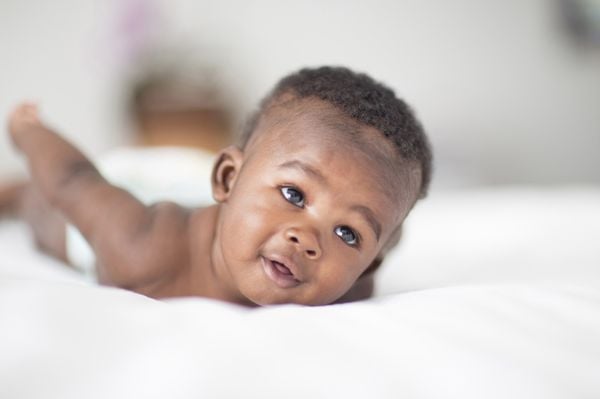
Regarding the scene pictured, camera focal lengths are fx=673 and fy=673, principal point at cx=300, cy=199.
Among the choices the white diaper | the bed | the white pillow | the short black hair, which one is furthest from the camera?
the white diaper

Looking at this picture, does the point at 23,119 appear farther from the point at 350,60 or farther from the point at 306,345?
the point at 350,60

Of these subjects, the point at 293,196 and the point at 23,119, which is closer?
the point at 293,196

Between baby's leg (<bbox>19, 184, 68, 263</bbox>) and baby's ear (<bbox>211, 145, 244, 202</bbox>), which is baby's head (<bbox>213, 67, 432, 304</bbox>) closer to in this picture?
baby's ear (<bbox>211, 145, 244, 202</bbox>)

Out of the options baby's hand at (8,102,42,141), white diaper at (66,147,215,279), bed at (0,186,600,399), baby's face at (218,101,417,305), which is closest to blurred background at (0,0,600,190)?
white diaper at (66,147,215,279)

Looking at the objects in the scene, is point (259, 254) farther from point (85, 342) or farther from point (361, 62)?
point (361, 62)

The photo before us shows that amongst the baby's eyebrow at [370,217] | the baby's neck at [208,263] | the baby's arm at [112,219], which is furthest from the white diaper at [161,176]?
the baby's eyebrow at [370,217]

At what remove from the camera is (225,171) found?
3.89 feet

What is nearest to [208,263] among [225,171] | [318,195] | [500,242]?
[225,171]

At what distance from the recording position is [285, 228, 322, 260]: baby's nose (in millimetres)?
959

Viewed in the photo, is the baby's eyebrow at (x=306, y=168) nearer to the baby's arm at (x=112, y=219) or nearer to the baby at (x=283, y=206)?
the baby at (x=283, y=206)

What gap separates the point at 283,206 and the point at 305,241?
0.24 ft

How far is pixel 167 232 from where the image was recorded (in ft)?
3.71

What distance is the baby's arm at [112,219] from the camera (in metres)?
1.10

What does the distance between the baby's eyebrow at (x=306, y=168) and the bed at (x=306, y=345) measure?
21 centimetres
